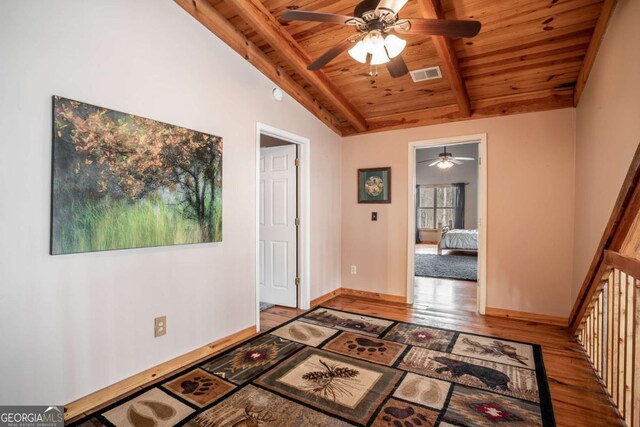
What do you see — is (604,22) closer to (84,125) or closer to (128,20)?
(128,20)

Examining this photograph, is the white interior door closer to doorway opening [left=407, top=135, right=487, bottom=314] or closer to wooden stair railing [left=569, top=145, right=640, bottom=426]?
doorway opening [left=407, top=135, right=487, bottom=314]

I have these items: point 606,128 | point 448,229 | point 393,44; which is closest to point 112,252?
point 393,44

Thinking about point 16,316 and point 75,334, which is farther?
point 75,334

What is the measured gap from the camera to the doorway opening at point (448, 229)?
3682mm

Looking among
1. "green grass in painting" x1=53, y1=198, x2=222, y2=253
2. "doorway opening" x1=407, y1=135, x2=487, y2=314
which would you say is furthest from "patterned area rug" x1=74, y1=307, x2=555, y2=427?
"doorway opening" x1=407, y1=135, x2=487, y2=314

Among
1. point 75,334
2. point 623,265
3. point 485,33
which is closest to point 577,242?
point 623,265

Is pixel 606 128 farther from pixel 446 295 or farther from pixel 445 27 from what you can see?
pixel 446 295

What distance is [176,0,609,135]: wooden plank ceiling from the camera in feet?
7.68

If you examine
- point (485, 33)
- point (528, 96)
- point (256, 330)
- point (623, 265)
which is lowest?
point (256, 330)

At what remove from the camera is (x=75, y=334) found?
6.09 ft

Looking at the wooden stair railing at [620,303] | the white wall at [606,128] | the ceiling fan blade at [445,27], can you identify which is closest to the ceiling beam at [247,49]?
the ceiling fan blade at [445,27]

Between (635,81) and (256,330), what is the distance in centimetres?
341

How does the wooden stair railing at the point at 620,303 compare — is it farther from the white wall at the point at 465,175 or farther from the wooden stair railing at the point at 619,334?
the white wall at the point at 465,175

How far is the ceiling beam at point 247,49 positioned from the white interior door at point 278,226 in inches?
23.4
